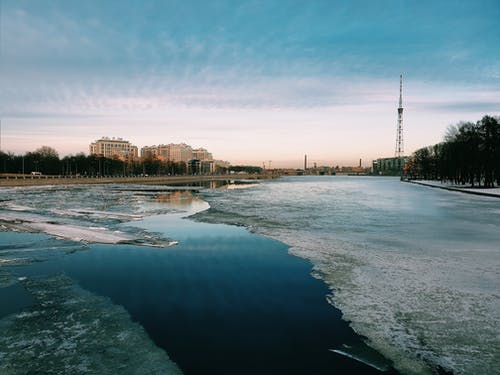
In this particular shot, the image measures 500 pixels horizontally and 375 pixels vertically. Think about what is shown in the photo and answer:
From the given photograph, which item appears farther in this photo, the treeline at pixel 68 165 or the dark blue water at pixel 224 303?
the treeline at pixel 68 165

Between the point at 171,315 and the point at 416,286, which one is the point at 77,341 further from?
the point at 416,286

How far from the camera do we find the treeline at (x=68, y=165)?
105 metres

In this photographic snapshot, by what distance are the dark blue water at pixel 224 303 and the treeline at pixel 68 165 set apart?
3762 inches

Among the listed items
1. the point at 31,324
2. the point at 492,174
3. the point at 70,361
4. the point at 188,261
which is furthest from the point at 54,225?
the point at 492,174

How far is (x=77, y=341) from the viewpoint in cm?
479

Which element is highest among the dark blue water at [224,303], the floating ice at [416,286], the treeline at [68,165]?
the treeline at [68,165]

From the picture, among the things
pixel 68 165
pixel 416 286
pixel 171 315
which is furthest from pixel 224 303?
pixel 68 165

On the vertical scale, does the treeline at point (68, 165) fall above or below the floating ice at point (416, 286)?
above

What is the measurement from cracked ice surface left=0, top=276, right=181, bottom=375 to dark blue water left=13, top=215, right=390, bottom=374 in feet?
0.85

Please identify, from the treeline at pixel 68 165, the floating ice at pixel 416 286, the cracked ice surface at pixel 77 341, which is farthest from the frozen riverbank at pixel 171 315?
the treeline at pixel 68 165

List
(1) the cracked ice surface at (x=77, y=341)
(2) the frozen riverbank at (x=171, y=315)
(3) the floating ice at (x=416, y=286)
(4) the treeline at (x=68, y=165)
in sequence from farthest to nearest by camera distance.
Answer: (4) the treeline at (x=68, y=165) → (3) the floating ice at (x=416, y=286) → (2) the frozen riverbank at (x=171, y=315) → (1) the cracked ice surface at (x=77, y=341)

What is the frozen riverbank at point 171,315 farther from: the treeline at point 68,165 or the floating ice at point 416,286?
the treeline at point 68,165

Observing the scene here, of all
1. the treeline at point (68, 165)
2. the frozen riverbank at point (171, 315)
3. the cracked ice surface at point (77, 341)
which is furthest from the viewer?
the treeline at point (68, 165)

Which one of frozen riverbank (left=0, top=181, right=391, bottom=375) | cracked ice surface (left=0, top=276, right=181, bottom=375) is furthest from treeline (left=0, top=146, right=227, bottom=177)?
cracked ice surface (left=0, top=276, right=181, bottom=375)
